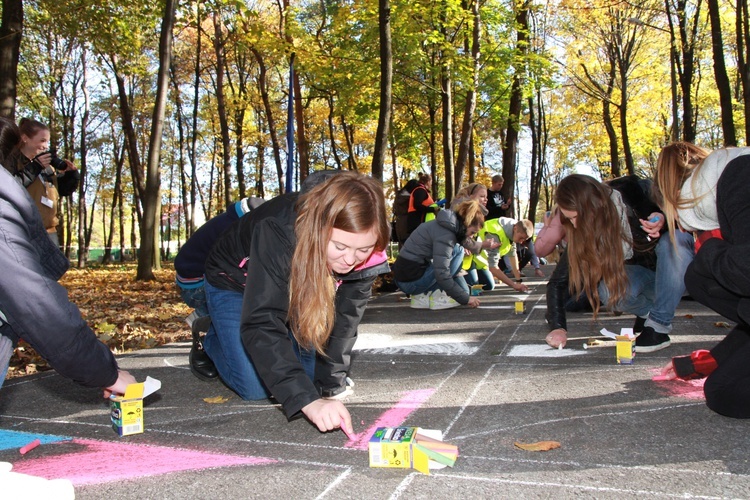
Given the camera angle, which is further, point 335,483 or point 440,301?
point 440,301

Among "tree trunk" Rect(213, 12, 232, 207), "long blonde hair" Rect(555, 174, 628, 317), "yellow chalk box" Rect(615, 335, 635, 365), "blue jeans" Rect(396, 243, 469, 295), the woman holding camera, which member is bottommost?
"yellow chalk box" Rect(615, 335, 635, 365)

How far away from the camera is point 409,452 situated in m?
2.32

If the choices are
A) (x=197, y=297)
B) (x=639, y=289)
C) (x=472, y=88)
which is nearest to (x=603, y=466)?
(x=639, y=289)

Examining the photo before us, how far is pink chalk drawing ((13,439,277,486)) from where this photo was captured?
242cm

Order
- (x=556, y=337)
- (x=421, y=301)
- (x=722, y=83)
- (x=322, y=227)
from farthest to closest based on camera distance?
(x=722, y=83) < (x=421, y=301) < (x=556, y=337) < (x=322, y=227)

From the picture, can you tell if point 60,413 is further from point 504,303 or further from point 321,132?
point 321,132

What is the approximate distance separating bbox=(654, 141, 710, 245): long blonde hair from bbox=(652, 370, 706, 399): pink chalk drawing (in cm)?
86

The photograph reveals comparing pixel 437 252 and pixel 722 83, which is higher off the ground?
pixel 722 83

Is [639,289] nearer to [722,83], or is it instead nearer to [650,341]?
[650,341]

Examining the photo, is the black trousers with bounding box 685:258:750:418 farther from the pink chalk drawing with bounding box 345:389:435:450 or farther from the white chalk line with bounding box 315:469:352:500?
the white chalk line with bounding box 315:469:352:500

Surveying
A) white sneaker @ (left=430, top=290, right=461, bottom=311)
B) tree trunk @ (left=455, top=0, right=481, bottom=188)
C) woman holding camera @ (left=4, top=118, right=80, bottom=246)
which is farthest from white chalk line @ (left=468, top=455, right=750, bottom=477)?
tree trunk @ (left=455, top=0, right=481, bottom=188)

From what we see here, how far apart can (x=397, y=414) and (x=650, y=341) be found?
2.12m

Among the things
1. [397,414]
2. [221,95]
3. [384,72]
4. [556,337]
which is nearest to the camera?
[397,414]

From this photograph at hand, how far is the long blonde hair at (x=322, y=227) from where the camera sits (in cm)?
249
